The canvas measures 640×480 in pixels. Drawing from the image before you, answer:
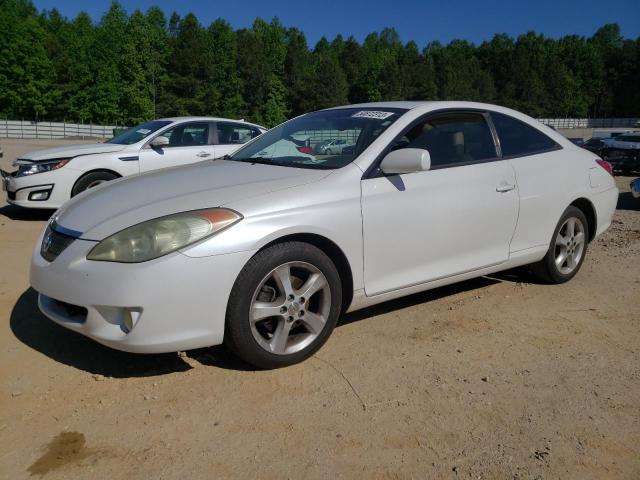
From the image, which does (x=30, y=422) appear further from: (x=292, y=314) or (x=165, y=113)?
(x=165, y=113)

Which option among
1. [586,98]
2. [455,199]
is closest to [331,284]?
[455,199]

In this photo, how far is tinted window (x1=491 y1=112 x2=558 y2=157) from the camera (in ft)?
14.3

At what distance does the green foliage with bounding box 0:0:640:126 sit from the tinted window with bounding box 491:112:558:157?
224 ft

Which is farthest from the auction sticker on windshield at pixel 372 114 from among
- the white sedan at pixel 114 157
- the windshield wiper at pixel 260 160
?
the white sedan at pixel 114 157

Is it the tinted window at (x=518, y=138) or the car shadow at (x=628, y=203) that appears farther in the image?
the car shadow at (x=628, y=203)

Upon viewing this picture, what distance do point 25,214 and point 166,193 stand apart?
6175mm

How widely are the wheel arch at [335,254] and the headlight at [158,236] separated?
37 cm

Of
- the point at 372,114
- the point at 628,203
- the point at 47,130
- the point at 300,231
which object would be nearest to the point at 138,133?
the point at 372,114

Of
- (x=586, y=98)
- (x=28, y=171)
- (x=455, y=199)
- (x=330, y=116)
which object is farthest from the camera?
(x=586, y=98)

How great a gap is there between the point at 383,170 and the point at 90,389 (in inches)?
80.5

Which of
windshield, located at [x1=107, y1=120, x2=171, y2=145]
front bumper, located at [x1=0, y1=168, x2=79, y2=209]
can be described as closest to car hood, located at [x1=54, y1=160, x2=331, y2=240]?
front bumper, located at [x1=0, y1=168, x2=79, y2=209]

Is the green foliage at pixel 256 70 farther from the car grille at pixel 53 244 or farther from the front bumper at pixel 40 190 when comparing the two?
the car grille at pixel 53 244

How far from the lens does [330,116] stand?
4297 millimetres

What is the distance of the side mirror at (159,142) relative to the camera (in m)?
8.11
